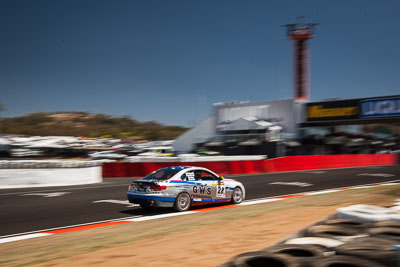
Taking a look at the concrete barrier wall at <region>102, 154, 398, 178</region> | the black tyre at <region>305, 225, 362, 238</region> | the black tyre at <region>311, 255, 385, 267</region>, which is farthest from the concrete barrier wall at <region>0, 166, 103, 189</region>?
the black tyre at <region>311, 255, 385, 267</region>

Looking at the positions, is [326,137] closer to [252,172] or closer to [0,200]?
[252,172]

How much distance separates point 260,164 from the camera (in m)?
29.8

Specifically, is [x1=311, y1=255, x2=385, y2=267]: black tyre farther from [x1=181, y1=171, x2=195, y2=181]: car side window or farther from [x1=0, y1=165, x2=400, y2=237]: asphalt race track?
[x1=181, y1=171, x2=195, y2=181]: car side window

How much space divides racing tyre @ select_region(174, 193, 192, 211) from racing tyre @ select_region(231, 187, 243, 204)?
2037mm

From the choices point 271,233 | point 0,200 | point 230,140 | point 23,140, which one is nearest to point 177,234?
point 271,233

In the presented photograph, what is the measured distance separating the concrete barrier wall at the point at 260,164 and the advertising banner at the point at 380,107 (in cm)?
410

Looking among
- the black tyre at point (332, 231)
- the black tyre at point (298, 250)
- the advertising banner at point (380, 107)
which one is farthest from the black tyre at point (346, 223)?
the advertising banner at point (380, 107)

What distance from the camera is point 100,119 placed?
17938cm

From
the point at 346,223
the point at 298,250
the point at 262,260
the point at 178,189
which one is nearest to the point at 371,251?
the point at 298,250

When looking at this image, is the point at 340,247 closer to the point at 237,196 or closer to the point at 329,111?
the point at 237,196

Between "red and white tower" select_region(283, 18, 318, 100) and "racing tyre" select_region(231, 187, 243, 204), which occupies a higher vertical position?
"red and white tower" select_region(283, 18, 318, 100)

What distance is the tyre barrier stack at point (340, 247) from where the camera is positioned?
439 cm

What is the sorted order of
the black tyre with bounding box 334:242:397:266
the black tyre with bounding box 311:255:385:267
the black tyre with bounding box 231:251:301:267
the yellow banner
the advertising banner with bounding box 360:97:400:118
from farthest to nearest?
the yellow banner, the advertising banner with bounding box 360:97:400:118, the black tyre with bounding box 231:251:301:267, the black tyre with bounding box 334:242:397:266, the black tyre with bounding box 311:255:385:267

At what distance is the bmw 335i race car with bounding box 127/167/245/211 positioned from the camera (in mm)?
11523
